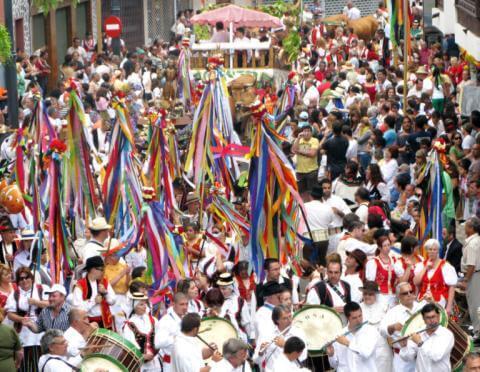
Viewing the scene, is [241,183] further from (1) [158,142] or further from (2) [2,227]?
(2) [2,227]

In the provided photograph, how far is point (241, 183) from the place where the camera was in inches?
754

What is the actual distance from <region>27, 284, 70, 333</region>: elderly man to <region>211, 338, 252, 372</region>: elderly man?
2.13 m

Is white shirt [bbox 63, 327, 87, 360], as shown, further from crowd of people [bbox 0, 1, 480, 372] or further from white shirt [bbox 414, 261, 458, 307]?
white shirt [bbox 414, 261, 458, 307]

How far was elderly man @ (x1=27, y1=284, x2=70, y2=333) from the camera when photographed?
531 inches

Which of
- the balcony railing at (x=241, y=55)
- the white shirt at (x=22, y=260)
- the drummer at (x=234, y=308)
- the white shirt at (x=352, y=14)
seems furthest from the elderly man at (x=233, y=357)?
the white shirt at (x=352, y=14)

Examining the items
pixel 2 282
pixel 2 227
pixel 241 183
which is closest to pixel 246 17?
pixel 241 183

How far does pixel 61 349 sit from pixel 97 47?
86.3 feet

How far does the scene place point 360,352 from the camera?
41.4 ft

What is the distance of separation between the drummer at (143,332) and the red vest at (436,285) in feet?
8.65

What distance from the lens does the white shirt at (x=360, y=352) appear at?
1262cm

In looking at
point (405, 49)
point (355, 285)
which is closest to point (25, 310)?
point (355, 285)

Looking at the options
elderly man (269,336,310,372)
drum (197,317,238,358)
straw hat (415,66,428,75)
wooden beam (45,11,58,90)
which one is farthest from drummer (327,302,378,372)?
wooden beam (45,11,58,90)

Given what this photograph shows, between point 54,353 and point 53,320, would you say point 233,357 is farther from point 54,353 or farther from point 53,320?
point 53,320

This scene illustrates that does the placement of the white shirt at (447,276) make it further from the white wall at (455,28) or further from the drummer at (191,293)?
the white wall at (455,28)
